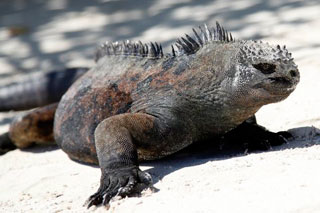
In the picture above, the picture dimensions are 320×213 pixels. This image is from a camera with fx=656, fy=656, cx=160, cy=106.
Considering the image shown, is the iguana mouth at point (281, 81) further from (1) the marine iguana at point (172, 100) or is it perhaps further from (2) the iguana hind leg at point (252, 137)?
(2) the iguana hind leg at point (252, 137)

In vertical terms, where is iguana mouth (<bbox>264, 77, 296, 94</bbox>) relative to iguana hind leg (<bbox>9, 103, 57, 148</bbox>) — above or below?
above

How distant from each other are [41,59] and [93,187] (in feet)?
17.2

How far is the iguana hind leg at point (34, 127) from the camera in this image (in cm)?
577

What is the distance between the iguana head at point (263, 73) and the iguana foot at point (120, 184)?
78 centimetres

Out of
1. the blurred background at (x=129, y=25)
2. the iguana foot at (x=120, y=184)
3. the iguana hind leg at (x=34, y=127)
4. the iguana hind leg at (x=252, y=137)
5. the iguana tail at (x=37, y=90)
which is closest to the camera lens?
the iguana foot at (x=120, y=184)

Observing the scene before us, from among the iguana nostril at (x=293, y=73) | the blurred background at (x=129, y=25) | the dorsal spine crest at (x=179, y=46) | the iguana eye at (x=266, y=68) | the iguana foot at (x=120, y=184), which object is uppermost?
the dorsal spine crest at (x=179, y=46)

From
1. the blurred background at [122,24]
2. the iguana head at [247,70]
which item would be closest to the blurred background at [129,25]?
the blurred background at [122,24]

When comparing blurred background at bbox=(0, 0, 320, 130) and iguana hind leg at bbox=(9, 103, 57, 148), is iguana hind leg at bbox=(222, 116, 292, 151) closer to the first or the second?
blurred background at bbox=(0, 0, 320, 130)

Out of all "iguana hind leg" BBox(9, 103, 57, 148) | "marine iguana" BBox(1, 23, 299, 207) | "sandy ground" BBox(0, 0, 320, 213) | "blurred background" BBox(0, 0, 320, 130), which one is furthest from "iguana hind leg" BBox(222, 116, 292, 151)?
"iguana hind leg" BBox(9, 103, 57, 148)

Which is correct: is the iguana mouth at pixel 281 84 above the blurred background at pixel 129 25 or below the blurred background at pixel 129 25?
above

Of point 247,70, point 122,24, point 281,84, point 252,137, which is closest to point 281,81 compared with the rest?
point 281,84

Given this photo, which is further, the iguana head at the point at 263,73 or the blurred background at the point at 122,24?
the blurred background at the point at 122,24

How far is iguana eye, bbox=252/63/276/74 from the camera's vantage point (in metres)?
3.77

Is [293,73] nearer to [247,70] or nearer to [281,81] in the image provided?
[281,81]
